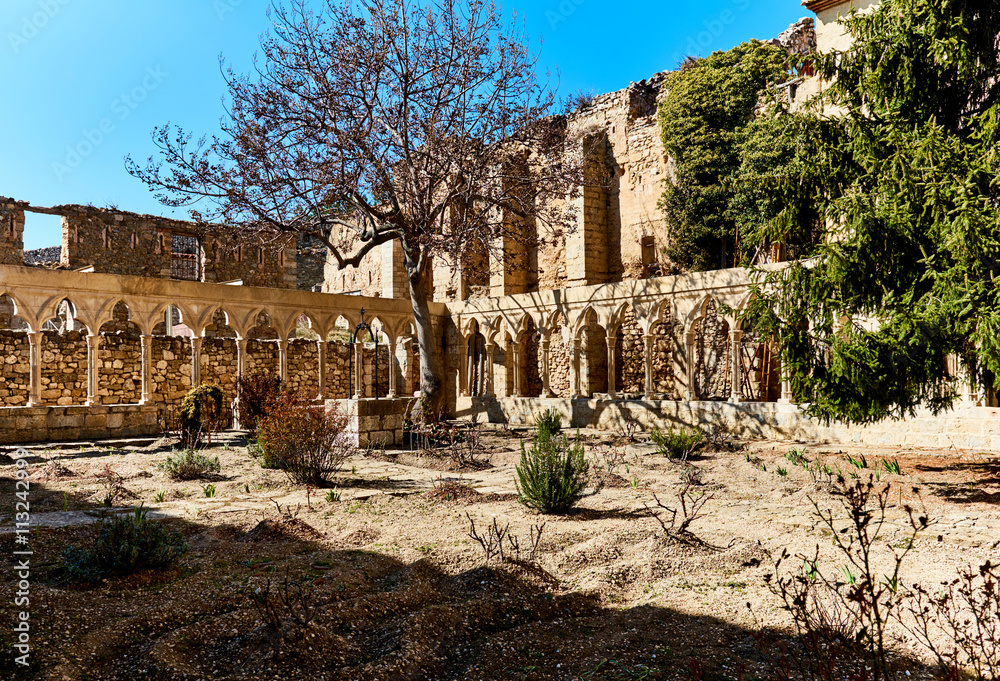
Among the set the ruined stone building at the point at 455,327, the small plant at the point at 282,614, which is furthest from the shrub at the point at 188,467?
the small plant at the point at 282,614

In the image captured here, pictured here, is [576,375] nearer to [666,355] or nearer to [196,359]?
[666,355]

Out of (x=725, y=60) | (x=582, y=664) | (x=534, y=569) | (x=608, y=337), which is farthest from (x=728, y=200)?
(x=582, y=664)

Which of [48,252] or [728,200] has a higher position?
[48,252]

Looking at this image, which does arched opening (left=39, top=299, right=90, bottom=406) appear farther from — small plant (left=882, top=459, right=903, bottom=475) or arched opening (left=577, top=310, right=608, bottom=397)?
small plant (left=882, top=459, right=903, bottom=475)

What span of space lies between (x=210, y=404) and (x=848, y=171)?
8.04 meters

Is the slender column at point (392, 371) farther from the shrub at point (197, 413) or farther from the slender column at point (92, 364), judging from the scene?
the slender column at point (92, 364)

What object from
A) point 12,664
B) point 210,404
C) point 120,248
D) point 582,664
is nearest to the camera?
point 12,664

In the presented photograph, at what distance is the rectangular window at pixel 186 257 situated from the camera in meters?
20.2

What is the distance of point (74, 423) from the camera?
32.1 ft

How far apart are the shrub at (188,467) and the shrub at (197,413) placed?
1778 mm

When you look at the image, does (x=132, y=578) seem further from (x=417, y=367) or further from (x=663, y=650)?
(x=417, y=367)

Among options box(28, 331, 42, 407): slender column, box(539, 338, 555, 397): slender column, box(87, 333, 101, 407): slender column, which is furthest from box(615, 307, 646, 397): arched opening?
box(28, 331, 42, 407): slender column

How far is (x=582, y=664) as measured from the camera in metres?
2.66

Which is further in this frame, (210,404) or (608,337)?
(608,337)
